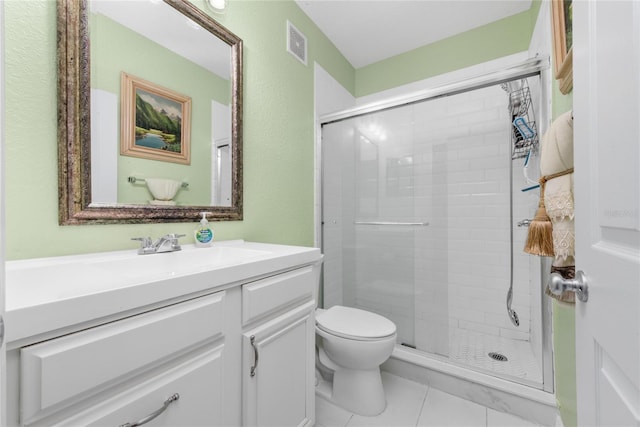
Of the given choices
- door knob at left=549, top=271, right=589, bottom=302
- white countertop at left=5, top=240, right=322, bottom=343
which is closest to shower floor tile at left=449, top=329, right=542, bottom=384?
door knob at left=549, top=271, right=589, bottom=302

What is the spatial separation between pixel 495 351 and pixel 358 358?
3.58 ft

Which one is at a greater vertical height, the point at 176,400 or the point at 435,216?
the point at 435,216

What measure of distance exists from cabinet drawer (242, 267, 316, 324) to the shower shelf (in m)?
1.40

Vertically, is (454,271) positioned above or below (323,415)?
above

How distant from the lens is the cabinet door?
0.92m

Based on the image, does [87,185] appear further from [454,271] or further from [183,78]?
[454,271]

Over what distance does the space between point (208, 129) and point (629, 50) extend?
1415mm

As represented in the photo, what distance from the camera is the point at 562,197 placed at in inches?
35.7

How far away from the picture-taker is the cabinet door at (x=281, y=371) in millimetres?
922

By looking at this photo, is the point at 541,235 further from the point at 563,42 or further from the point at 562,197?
the point at 563,42

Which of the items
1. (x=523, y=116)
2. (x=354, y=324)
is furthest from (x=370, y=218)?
(x=523, y=116)

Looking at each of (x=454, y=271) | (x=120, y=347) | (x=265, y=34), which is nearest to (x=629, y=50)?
(x=120, y=347)

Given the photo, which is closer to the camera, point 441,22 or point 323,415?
point 323,415

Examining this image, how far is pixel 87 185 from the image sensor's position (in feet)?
3.19
